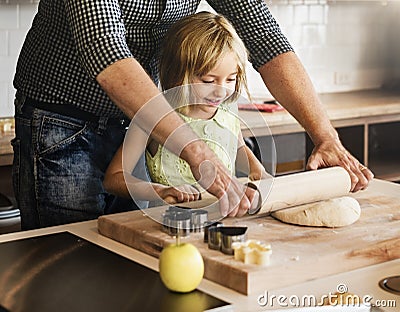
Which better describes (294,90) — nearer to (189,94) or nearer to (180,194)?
(189,94)

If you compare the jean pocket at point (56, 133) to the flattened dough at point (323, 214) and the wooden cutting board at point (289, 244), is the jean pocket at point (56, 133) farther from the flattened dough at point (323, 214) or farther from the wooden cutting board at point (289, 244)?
the flattened dough at point (323, 214)

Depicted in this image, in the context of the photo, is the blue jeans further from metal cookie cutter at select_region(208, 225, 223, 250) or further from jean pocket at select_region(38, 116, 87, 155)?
metal cookie cutter at select_region(208, 225, 223, 250)

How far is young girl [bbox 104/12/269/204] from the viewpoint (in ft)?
6.26

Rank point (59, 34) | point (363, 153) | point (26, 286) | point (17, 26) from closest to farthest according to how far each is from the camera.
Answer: point (26, 286)
point (59, 34)
point (17, 26)
point (363, 153)

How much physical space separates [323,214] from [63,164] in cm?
72

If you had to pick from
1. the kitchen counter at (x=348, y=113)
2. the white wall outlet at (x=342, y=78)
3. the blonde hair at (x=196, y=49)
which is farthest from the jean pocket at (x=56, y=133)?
the white wall outlet at (x=342, y=78)

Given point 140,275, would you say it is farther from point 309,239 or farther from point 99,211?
point 99,211

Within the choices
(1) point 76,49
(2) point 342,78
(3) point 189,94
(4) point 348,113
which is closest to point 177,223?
(3) point 189,94

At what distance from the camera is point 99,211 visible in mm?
2131

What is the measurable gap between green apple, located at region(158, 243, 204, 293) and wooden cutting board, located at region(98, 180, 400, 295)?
86mm

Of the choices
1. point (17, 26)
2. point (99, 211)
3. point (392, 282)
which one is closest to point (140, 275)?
point (392, 282)

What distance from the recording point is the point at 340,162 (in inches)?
80.0

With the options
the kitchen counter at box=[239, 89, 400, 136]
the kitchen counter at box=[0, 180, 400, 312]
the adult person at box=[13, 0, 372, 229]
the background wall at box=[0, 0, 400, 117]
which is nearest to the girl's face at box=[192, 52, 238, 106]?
the adult person at box=[13, 0, 372, 229]

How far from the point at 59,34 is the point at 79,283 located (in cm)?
79
